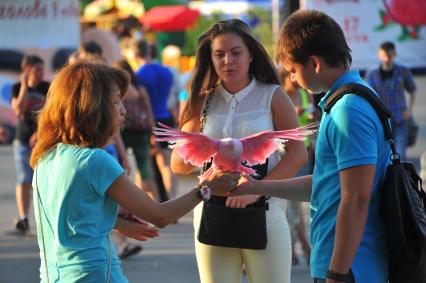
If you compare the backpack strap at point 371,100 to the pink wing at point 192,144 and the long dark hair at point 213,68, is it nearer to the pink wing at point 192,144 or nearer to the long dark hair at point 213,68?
the pink wing at point 192,144

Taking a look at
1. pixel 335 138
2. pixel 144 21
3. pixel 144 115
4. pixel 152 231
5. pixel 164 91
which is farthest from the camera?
pixel 144 21

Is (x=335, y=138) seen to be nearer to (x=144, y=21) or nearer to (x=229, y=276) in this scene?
(x=229, y=276)

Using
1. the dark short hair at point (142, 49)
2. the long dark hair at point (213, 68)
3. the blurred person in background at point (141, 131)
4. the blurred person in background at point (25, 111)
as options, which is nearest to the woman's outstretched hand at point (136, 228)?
the long dark hair at point (213, 68)

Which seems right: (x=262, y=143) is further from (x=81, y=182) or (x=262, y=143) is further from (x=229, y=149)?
(x=81, y=182)

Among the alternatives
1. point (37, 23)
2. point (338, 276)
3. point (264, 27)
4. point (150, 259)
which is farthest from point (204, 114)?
point (264, 27)

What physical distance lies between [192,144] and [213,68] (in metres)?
1.09

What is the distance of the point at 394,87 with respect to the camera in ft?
37.5

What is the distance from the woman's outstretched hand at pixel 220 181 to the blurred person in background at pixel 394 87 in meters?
7.74

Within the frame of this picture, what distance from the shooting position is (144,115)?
30.8 ft

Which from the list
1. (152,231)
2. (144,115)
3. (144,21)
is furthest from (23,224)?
(144,21)

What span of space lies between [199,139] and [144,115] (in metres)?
5.76

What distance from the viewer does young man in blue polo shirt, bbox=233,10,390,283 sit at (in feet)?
10.3

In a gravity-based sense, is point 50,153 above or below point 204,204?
above

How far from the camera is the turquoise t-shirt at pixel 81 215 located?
334 centimetres
